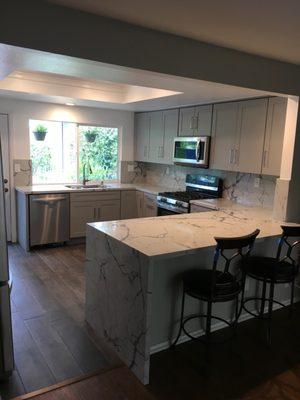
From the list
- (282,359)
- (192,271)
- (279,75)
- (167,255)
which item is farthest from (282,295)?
(279,75)

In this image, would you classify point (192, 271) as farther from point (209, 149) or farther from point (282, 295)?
point (209, 149)

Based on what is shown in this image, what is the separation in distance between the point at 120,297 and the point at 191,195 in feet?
8.49

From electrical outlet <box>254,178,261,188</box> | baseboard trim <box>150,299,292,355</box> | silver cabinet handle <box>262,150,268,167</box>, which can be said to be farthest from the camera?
electrical outlet <box>254,178,261,188</box>

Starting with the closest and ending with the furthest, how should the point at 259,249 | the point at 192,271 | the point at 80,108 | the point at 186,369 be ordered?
1. the point at 186,369
2. the point at 192,271
3. the point at 259,249
4. the point at 80,108

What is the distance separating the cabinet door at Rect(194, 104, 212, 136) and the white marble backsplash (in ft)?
2.03

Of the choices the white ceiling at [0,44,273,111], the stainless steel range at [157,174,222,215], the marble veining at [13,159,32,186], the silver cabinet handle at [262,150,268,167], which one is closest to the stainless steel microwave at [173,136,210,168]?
the stainless steel range at [157,174,222,215]

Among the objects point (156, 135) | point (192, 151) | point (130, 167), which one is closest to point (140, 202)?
point (130, 167)

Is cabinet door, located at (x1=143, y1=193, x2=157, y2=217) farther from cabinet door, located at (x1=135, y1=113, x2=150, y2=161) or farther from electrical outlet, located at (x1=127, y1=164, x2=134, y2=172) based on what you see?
electrical outlet, located at (x1=127, y1=164, x2=134, y2=172)

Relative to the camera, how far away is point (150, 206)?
17.3 feet

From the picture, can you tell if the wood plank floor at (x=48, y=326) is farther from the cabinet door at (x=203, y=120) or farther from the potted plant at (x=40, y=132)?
the cabinet door at (x=203, y=120)

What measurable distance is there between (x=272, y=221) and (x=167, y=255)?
1558 millimetres

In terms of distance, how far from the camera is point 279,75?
2.93 meters

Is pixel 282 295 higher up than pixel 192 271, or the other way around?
pixel 192 271

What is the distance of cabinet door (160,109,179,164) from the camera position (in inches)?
196
